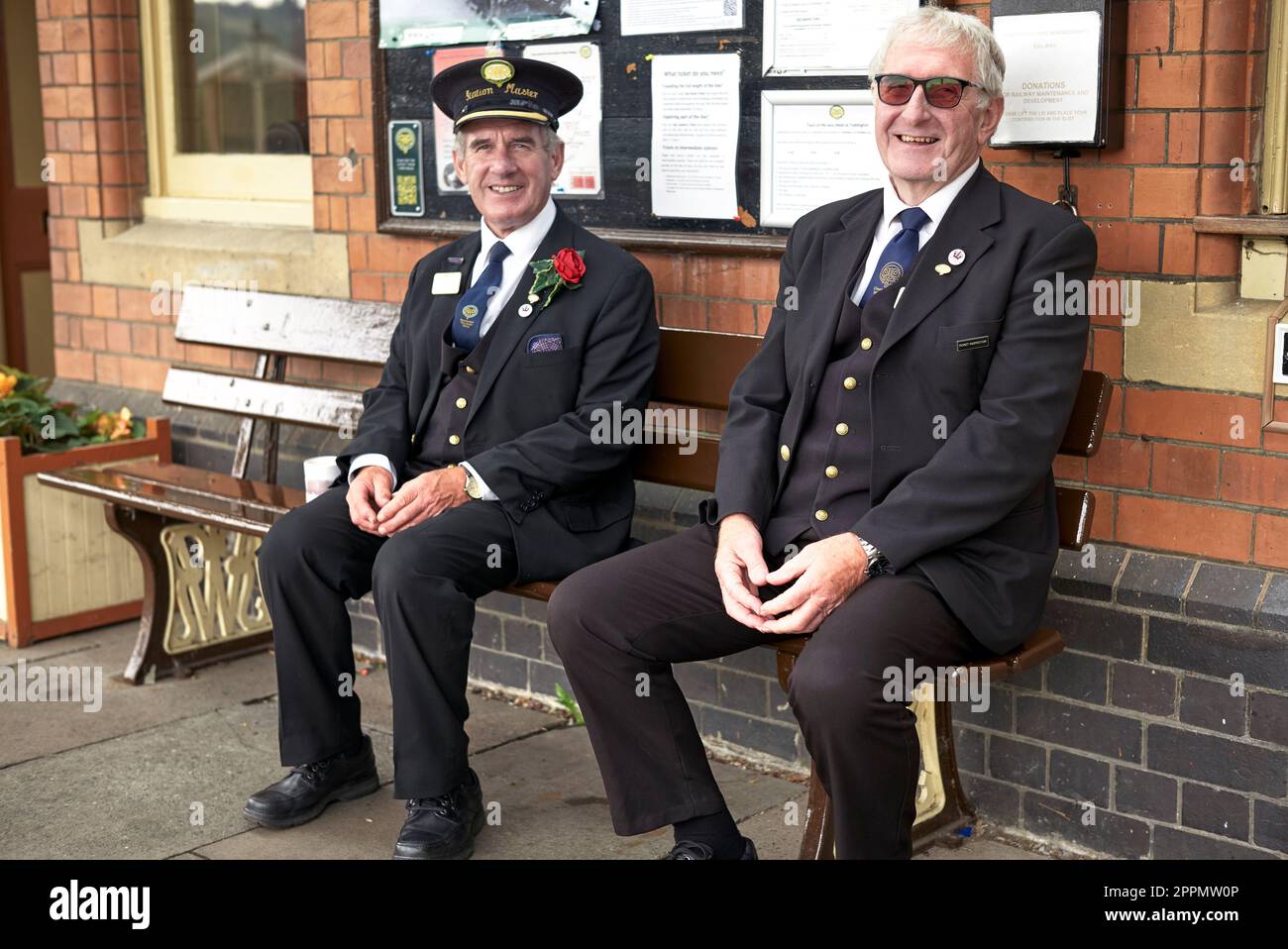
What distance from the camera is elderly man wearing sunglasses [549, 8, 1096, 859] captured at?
297cm

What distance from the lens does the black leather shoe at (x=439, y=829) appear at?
140 inches

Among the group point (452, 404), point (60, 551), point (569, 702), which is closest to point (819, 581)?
point (452, 404)

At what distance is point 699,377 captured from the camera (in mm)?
4051

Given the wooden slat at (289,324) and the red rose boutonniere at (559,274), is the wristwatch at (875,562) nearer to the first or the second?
the red rose boutonniere at (559,274)

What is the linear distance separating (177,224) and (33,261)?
7.76 ft

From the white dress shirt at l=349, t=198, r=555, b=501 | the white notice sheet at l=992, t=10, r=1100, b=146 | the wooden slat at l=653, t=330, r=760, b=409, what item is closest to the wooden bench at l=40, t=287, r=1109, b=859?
the wooden slat at l=653, t=330, r=760, b=409

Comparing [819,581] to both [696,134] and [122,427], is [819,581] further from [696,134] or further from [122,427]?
[122,427]

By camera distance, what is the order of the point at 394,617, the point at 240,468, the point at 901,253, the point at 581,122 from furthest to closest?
the point at 240,468 → the point at 581,122 → the point at 394,617 → the point at 901,253

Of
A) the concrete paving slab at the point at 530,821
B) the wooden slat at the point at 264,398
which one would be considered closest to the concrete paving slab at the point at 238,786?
the concrete paving slab at the point at 530,821

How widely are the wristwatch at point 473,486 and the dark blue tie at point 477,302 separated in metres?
0.36

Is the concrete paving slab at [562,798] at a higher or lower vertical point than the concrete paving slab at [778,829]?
lower

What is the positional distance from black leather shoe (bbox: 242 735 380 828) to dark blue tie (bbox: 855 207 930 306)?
174 centimetres

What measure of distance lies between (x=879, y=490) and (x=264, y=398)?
2.50m

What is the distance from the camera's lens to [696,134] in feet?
13.7
